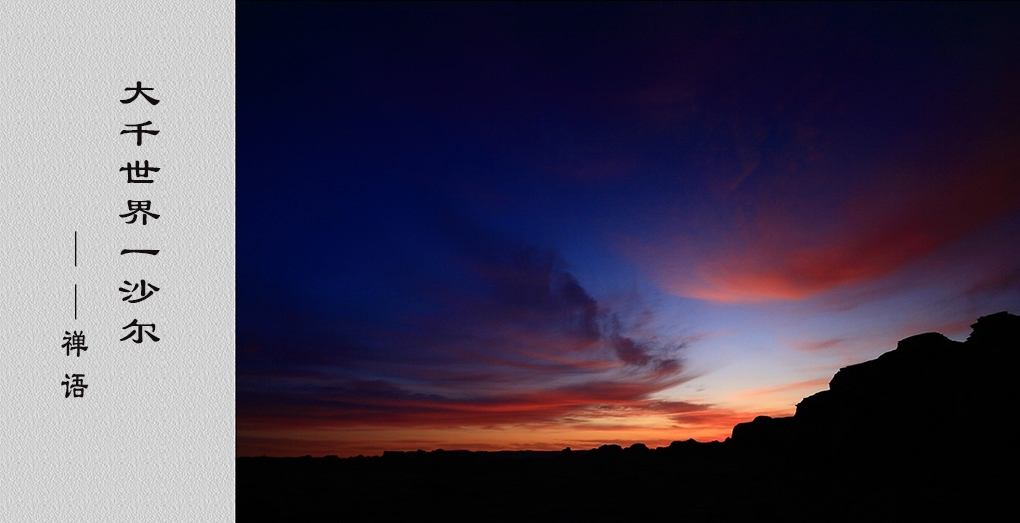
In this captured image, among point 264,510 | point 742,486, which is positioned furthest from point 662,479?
point 264,510

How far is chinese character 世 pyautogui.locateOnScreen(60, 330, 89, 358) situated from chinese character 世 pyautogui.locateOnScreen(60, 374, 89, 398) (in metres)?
0.49

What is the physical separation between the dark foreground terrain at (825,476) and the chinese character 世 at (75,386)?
7.84m

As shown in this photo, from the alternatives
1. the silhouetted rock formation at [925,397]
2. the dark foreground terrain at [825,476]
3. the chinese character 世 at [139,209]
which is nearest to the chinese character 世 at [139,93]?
the chinese character 世 at [139,209]

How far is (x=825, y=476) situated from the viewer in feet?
68.3

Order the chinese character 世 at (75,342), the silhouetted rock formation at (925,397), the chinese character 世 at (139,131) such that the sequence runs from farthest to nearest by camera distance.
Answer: the silhouetted rock formation at (925,397) → the chinese character 世 at (139,131) → the chinese character 世 at (75,342)

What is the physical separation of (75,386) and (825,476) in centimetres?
2611

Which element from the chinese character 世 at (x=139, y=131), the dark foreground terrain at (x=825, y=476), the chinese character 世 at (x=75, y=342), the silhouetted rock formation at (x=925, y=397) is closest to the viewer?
the chinese character 世 at (x=75, y=342)

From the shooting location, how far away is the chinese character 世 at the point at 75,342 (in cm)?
1121

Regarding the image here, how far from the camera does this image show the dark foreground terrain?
1544 cm

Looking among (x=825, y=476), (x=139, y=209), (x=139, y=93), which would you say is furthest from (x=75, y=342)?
(x=825, y=476)

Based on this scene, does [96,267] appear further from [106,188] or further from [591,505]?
Answer: [591,505]

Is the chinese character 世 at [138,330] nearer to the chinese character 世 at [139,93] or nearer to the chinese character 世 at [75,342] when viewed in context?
the chinese character 世 at [75,342]


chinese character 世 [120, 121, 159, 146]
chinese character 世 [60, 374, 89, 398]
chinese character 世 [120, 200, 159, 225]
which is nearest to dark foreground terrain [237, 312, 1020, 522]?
chinese character 世 [60, 374, 89, 398]

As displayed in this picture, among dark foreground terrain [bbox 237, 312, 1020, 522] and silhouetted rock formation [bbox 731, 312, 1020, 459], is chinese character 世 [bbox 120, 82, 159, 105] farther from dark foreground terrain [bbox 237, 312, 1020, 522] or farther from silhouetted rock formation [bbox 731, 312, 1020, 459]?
silhouetted rock formation [bbox 731, 312, 1020, 459]
